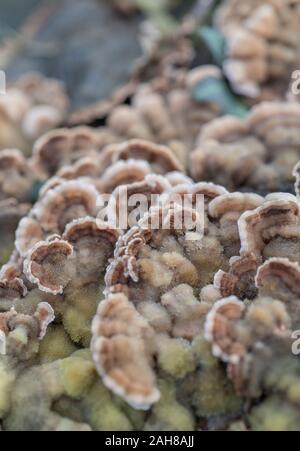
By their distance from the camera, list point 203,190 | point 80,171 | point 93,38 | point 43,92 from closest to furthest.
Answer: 1. point 203,190
2. point 80,171
3. point 43,92
4. point 93,38

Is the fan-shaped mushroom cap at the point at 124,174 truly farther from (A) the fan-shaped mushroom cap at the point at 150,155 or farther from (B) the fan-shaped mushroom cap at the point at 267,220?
(B) the fan-shaped mushroom cap at the point at 267,220

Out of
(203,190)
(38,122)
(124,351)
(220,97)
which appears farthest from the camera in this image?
(38,122)

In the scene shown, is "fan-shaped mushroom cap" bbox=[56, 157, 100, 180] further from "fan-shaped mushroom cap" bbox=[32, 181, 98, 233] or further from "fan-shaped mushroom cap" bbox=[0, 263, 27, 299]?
"fan-shaped mushroom cap" bbox=[0, 263, 27, 299]

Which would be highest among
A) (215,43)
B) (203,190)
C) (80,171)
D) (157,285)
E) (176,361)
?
(215,43)

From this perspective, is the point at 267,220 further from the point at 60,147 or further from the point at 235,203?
the point at 60,147

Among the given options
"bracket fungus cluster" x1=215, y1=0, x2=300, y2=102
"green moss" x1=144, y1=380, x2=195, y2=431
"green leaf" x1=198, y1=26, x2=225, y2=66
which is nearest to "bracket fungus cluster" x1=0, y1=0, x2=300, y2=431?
"green moss" x1=144, y1=380, x2=195, y2=431

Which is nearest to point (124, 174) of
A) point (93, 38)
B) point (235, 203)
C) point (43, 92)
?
point (235, 203)

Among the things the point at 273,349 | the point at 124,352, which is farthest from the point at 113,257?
the point at 273,349

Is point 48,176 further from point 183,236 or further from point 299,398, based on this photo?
point 299,398
